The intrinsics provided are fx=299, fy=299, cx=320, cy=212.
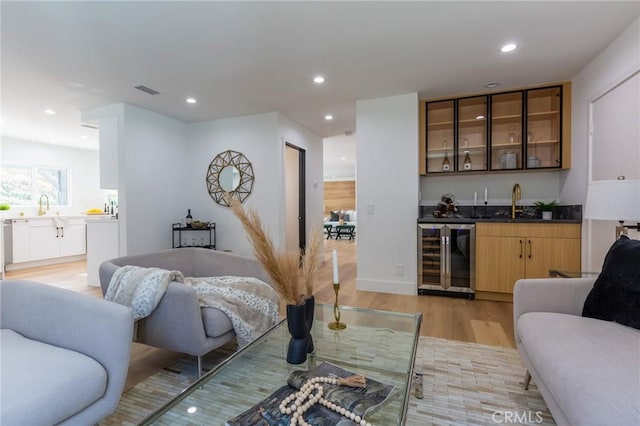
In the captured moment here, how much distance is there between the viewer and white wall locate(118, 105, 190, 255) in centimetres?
382

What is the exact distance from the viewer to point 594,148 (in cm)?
279

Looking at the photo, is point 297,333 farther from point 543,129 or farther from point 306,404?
point 543,129

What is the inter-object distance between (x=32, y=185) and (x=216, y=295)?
21.2ft

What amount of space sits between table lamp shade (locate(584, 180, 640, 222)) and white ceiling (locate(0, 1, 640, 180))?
1268 millimetres

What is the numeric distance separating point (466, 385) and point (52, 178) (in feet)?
26.3

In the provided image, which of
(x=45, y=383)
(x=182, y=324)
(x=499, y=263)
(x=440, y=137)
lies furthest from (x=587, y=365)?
(x=440, y=137)

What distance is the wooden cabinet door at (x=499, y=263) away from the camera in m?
3.23

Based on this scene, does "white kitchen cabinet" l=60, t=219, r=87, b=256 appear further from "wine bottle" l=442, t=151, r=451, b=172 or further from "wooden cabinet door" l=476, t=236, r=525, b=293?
"wooden cabinet door" l=476, t=236, r=525, b=293

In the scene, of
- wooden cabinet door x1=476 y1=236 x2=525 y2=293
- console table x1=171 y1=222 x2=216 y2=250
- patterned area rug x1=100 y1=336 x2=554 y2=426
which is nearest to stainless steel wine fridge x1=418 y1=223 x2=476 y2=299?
wooden cabinet door x1=476 y1=236 x2=525 y2=293

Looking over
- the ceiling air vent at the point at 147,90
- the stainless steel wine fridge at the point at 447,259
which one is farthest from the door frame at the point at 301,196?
the ceiling air vent at the point at 147,90

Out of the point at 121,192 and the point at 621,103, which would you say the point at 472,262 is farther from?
the point at 121,192

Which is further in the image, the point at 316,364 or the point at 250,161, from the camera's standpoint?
the point at 250,161

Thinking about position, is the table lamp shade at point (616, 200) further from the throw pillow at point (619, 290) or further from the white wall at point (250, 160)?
the white wall at point (250, 160)

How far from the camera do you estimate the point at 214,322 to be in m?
1.77
